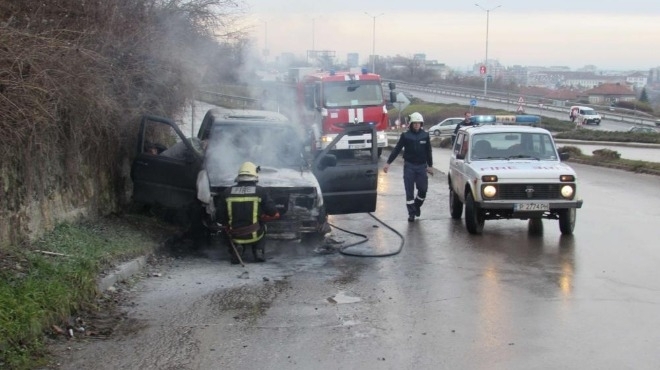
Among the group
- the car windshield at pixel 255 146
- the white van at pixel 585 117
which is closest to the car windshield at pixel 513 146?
the car windshield at pixel 255 146

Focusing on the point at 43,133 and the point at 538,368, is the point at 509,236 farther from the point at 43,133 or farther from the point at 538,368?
the point at 43,133

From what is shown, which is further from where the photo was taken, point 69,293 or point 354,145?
point 354,145

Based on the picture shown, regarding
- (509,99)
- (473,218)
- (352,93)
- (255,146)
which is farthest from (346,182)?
(509,99)

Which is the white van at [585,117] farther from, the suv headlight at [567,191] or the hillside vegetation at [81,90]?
the hillside vegetation at [81,90]

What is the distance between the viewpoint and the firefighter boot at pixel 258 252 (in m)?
9.21

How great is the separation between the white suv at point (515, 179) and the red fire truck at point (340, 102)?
9779 millimetres

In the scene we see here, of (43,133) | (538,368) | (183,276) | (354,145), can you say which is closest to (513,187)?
(183,276)

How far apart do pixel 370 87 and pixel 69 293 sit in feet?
58.6

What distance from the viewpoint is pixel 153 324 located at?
6.55 metres

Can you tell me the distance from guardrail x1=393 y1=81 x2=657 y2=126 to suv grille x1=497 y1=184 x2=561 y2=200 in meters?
42.6

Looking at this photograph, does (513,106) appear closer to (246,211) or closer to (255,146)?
(255,146)

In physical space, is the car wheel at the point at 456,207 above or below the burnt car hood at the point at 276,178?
below

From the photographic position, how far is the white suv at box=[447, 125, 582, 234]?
1096 cm

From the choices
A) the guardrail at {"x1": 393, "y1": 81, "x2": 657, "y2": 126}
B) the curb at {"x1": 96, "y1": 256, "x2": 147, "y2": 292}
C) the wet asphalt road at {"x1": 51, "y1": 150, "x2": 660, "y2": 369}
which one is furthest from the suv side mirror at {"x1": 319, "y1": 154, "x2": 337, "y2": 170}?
the guardrail at {"x1": 393, "y1": 81, "x2": 657, "y2": 126}
